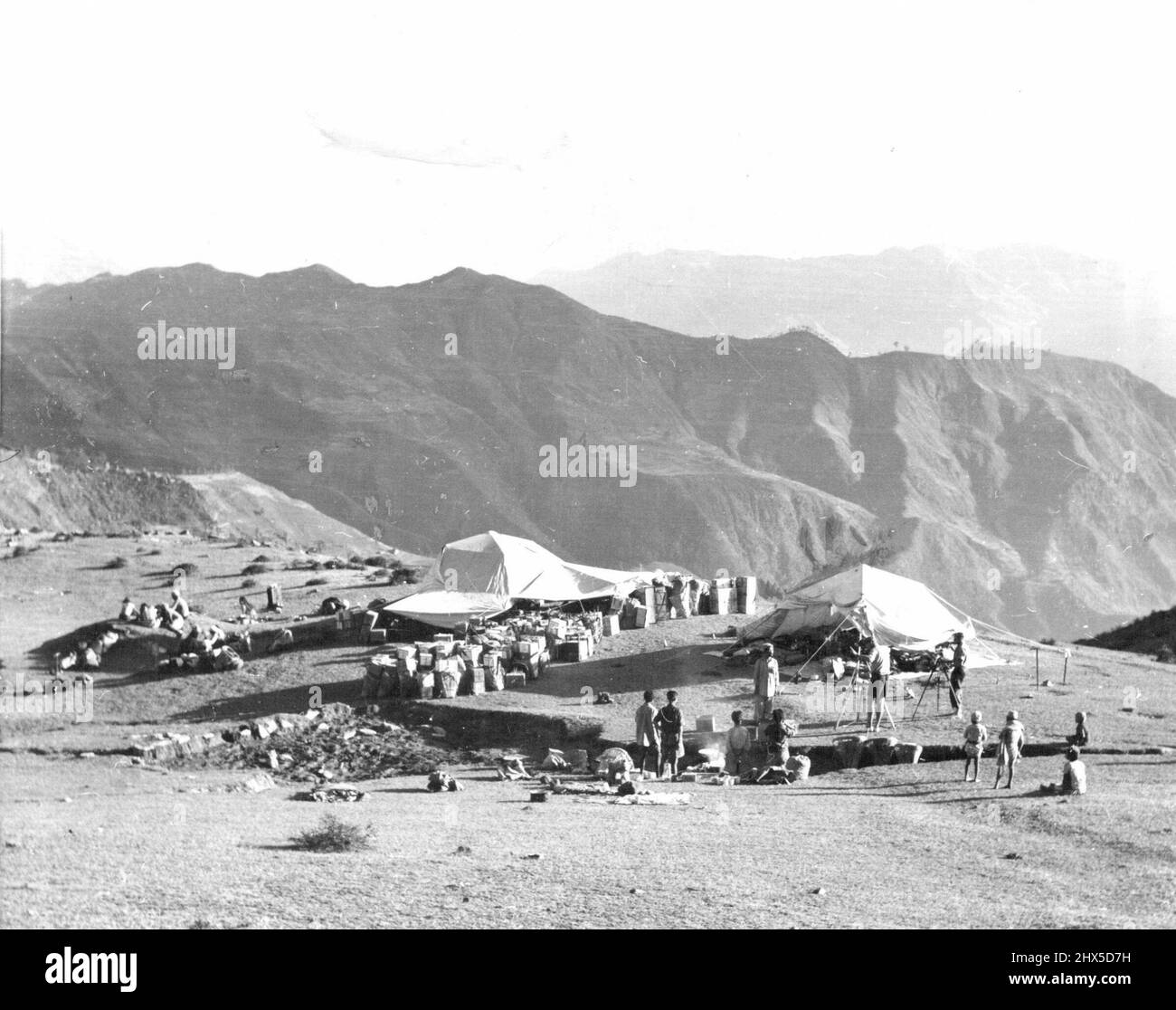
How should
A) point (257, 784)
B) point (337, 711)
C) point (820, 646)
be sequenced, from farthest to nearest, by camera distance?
point (820, 646) → point (337, 711) → point (257, 784)

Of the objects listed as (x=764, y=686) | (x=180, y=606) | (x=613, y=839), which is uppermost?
(x=180, y=606)

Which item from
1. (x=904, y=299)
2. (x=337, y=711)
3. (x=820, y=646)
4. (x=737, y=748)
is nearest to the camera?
(x=737, y=748)

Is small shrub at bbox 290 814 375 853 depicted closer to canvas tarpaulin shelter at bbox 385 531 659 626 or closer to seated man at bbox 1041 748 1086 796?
seated man at bbox 1041 748 1086 796

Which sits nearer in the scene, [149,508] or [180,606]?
[180,606]

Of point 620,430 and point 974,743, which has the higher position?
point 620,430

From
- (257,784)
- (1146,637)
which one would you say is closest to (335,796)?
(257,784)

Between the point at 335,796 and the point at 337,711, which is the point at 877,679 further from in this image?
the point at 335,796

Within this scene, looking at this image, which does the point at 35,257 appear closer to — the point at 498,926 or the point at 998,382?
the point at 998,382
